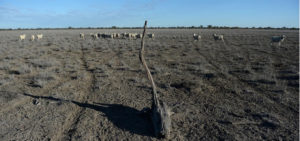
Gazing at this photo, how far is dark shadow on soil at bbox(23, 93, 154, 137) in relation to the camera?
15.5ft

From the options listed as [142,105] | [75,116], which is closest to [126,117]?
[142,105]

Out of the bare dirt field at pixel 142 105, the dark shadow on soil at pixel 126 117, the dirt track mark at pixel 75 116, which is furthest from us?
the dark shadow on soil at pixel 126 117

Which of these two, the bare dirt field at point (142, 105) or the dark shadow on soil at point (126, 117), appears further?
the dark shadow on soil at point (126, 117)

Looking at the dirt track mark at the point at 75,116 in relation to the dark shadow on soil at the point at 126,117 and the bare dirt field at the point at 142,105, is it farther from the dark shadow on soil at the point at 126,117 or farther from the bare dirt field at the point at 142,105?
the dark shadow on soil at the point at 126,117

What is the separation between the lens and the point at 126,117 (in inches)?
211

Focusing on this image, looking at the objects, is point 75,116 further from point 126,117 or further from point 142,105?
point 142,105

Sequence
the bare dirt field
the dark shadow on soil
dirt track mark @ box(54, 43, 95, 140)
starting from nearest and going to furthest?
dirt track mark @ box(54, 43, 95, 140), the bare dirt field, the dark shadow on soil

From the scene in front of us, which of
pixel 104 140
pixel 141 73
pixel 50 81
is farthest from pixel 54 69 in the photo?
pixel 104 140

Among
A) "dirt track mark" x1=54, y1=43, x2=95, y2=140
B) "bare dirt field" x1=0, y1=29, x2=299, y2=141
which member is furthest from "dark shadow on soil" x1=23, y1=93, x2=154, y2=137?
"dirt track mark" x1=54, y1=43, x2=95, y2=140

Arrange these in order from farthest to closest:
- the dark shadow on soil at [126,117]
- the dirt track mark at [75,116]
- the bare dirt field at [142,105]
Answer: the dark shadow on soil at [126,117] < the bare dirt field at [142,105] < the dirt track mark at [75,116]

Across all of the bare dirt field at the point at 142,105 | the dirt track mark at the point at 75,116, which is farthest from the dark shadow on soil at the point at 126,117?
the dirt track mark at the point at 75,116

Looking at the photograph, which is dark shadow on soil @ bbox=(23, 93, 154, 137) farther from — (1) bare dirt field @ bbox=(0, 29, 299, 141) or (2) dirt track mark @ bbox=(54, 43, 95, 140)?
(2) dirt track mark @ bbox=(54, 43, 95, 140)

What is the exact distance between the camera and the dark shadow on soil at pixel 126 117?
473 cm

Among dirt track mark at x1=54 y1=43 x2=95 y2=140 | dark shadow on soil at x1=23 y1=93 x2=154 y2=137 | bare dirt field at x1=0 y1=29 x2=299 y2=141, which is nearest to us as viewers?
dirt track mark at x1=54 y1=43 x2=95 y2=140
